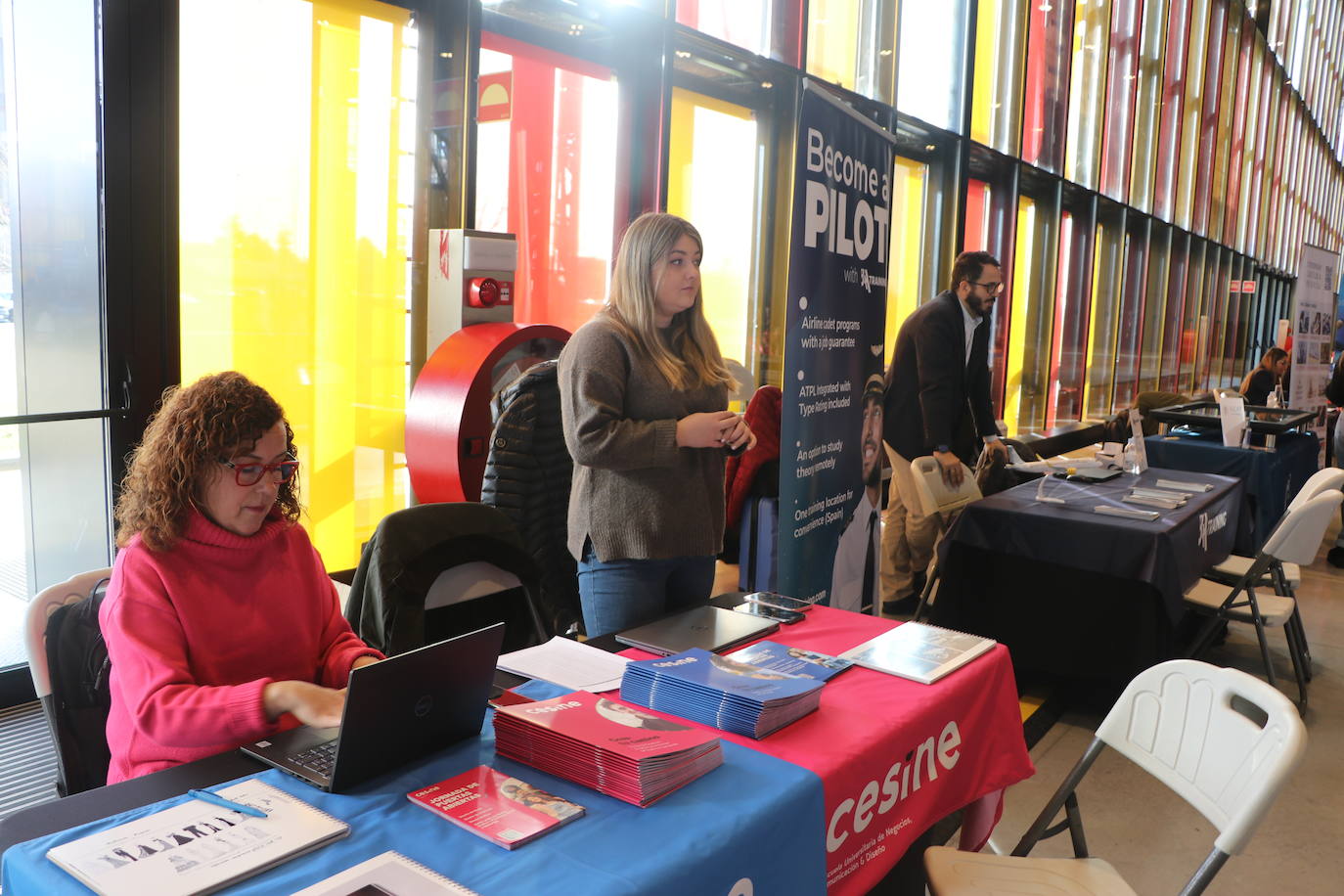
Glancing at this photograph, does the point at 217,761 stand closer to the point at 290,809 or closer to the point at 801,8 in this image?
the point at 290,809

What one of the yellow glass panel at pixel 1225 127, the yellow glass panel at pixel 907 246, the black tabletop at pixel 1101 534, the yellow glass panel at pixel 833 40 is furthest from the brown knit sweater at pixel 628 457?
the yellow glass panel at pixel 1225 127

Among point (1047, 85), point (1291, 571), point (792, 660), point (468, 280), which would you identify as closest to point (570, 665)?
point (792, 660)

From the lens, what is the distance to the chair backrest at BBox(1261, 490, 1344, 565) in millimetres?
3750

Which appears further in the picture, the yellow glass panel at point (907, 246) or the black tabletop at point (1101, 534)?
the yellow glass panel at point (907, 246)

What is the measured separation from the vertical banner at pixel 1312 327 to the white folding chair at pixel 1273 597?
199 inches

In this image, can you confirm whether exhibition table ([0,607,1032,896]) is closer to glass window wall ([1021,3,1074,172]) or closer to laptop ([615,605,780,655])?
laptop ([615,605,780,655])

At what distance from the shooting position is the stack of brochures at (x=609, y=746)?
1365 mm

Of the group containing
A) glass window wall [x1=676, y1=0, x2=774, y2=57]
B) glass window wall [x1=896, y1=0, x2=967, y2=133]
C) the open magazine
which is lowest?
the open magazine

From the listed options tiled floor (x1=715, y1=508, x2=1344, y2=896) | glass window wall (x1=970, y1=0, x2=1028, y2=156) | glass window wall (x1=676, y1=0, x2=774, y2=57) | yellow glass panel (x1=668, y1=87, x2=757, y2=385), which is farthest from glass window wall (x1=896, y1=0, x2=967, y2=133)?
tiled floor (x1=715, y1=508, x2=1344, y2=896)

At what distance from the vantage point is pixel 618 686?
70.1 inches

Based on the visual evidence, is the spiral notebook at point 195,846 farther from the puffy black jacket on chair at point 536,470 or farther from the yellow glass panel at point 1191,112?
the yellow glass panel at point 1191,112

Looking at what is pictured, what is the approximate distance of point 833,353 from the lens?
3344 mm

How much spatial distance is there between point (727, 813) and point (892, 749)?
16.6 inches

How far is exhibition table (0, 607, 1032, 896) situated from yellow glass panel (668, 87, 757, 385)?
3799 mm
